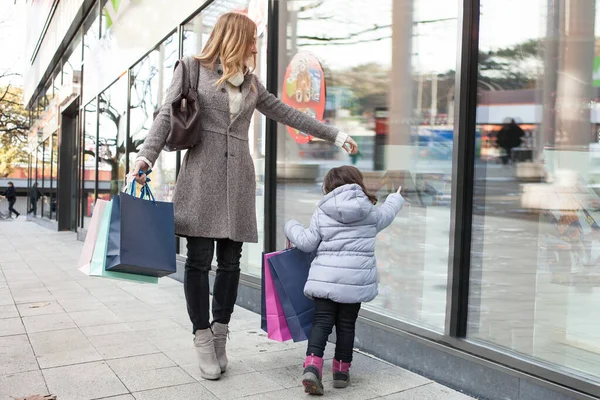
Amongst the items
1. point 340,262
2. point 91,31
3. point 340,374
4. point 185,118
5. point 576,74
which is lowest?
point 340,374

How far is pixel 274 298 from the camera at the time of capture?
3.14m

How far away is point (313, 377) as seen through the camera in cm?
281

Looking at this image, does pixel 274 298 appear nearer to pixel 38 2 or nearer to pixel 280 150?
pixel 280 150

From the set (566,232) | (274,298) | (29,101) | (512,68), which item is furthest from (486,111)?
(29,101)

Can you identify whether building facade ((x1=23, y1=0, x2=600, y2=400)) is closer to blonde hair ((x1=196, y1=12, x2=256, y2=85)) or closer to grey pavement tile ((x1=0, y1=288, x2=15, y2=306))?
blonde hair ((x1=196, y1=12, x2=256, y2=85))

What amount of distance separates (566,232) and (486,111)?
30.1 inches

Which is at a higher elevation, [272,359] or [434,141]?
[434,141]

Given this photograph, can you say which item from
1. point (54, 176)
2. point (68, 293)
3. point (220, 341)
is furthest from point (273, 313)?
point (54, 176)

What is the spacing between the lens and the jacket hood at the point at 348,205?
9.36 ft

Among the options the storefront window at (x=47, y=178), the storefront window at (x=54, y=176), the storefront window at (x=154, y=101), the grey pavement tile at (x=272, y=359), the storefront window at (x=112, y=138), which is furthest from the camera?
the storefront window at (x=47, y=178)

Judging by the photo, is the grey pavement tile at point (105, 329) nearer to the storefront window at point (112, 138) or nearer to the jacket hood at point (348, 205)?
the jacket hood at point (348, 205)

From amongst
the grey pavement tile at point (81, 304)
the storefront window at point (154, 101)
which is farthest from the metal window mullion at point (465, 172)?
the storefront window at point (154, 101)

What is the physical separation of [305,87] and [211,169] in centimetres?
211

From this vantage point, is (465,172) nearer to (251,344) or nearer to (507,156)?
(507,156)
